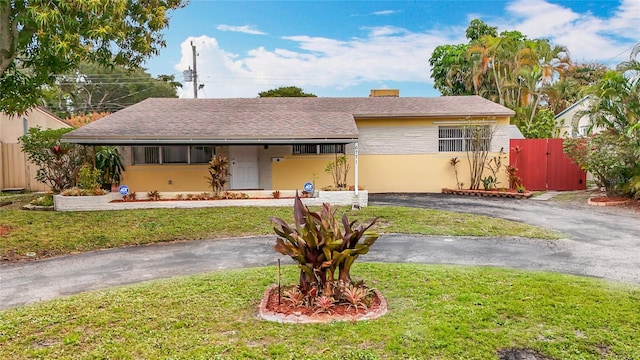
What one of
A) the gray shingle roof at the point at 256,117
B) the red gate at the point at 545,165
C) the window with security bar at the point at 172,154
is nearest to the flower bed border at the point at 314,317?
the gray shingle roof at the point at 256,117

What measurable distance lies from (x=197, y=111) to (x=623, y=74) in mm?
14139

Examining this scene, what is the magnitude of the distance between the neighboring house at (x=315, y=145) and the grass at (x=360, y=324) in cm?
915

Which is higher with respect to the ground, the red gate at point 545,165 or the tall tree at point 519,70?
the tall tree at point 519,70

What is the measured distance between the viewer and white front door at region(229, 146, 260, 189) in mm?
15969

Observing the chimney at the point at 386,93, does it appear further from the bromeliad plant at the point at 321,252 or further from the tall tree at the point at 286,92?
the bromeliad plant at the point at 321,252

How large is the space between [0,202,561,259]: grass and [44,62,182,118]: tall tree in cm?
3283

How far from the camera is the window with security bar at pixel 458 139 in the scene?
1669 centimetres

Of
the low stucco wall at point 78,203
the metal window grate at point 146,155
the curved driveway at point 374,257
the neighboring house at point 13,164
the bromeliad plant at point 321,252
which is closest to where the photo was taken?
the bromeliad plant at point 321,252

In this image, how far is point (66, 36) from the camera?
8.62 metres

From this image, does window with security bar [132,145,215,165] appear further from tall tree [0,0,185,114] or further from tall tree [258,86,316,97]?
tall tree [258,86,316,97]

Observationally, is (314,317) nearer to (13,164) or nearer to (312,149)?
(312,149)

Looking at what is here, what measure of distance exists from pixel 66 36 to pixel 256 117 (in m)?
7.62

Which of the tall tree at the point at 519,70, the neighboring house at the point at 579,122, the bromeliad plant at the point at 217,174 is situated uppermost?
the tall tree at the point at 519,70

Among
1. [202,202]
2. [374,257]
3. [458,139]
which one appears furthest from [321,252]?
[458,139]
